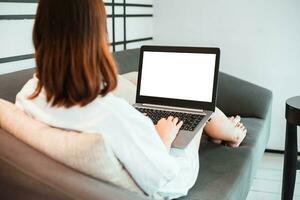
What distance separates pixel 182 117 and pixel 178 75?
22 centimetres

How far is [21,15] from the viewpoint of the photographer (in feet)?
5.25

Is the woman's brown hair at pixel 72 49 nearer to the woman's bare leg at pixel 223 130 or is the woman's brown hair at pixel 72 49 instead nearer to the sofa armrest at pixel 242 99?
the woman's bare leg at pixel 223 130

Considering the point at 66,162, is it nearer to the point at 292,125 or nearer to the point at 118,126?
the point at 118,126

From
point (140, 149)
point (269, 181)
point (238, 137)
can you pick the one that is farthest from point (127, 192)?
point (269, 181)

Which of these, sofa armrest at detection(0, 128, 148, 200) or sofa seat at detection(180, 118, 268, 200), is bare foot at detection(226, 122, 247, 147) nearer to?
sofa seat at detection(180, 118, 268, 200)

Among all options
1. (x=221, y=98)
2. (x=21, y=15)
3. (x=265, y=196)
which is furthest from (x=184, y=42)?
(x=21, y=15)

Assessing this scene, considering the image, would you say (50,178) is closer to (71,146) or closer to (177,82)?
(71,146)

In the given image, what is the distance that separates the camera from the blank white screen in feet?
5.27

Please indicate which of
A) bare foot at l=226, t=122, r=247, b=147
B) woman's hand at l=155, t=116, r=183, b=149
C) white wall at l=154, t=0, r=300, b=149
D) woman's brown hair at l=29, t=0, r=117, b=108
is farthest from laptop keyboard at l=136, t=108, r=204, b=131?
white wall at l=154, t=0, r=300, b=149

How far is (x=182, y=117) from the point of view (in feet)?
4.92

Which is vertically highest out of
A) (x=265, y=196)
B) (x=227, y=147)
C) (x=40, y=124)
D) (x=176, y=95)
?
(x=40, y=124)

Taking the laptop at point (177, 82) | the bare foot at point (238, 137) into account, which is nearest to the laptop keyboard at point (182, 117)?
the laptop at point (177, 82)

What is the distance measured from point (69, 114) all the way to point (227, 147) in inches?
Result: 39.5

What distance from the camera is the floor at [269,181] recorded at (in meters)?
2.21
